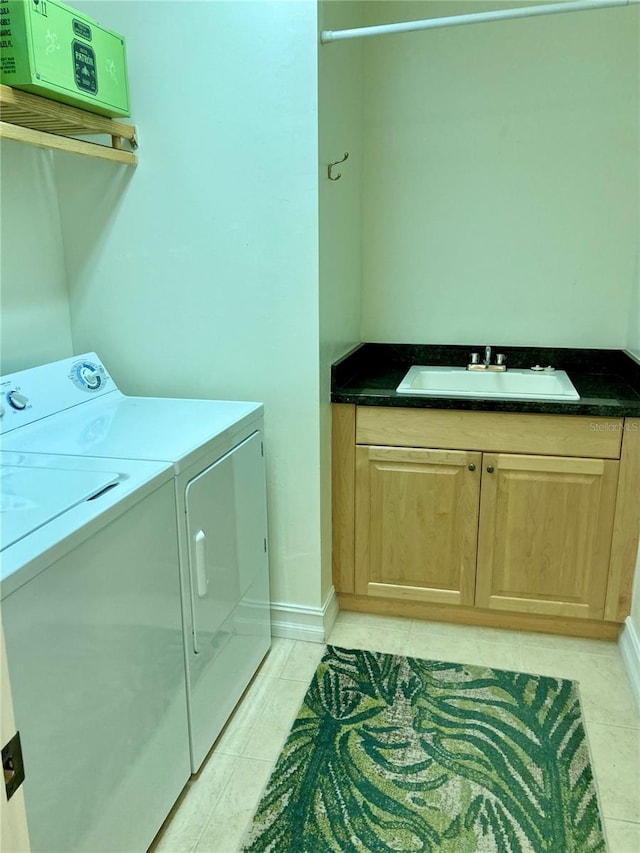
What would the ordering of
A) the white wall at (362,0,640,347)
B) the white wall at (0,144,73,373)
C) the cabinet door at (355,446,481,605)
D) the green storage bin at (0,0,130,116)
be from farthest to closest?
the white wall at (362,0,640,347) < the cabinet door at (355,446,481,605) < the white wall at (0,144,73,373) < the green storage bin at (0,0,130,116)

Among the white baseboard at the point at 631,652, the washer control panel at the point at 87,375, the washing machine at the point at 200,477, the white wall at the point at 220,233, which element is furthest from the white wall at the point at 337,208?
the white baseboard at the point at 631,652

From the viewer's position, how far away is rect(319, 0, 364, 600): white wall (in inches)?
81.4

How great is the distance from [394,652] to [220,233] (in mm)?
1550

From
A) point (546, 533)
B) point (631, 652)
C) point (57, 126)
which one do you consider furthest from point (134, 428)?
point (631, 652)

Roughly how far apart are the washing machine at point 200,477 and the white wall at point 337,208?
10.8 inches

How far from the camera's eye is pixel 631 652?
217 centimetres

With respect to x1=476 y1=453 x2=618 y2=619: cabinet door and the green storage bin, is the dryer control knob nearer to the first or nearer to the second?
the green storage bin

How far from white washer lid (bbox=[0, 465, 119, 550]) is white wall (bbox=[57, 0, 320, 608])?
845mm

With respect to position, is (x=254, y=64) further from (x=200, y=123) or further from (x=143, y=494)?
(x=143, y=494)

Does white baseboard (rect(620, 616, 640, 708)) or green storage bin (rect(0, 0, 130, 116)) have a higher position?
green storage bin (rect(0, 0, 130, 116))

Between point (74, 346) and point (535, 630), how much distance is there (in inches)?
77.7

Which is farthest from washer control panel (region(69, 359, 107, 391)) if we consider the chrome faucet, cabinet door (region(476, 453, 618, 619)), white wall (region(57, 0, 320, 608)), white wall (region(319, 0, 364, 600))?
the chrome faucet

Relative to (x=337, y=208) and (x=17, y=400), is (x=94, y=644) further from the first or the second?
(x=337, y=208)

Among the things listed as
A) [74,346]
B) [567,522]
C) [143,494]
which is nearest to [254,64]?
[74,346]
